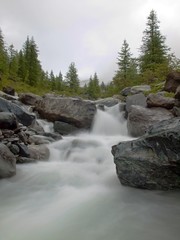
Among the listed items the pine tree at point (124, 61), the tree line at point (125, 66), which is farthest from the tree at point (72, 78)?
the pine tree at point (124, 61)

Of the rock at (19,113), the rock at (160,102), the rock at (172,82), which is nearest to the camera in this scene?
the rock at (19,113)

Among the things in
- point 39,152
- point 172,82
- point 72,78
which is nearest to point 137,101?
point 172,82

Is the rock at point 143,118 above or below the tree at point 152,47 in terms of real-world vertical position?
below

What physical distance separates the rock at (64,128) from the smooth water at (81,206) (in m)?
4.87

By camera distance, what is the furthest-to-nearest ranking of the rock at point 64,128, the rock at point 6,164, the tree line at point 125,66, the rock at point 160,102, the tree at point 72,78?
the tree at point 72,78
the tree line at point 125,66
the rock at point 64,128
the rock at point 160,102
the rock at point 6,164

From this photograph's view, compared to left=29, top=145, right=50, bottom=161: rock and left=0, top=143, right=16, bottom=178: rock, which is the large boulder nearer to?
left=29, top=145, right=50, bottom=161: rock

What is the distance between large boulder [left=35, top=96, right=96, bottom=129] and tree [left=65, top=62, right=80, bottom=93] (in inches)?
1958

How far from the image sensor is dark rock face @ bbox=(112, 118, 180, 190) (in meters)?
6.78

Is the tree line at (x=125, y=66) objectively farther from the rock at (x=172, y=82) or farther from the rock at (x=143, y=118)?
the rock at (x=143, y=118)

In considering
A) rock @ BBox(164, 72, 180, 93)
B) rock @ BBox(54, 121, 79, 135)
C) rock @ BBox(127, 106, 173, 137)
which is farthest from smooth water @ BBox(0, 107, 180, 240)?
rock @ BBox(164, 72, 180, 93)

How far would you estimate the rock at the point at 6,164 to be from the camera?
325 inches

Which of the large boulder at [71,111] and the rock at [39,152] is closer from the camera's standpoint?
the rock at [39,152]

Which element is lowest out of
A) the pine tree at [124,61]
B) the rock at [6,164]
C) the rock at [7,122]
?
the rock at [6,164]

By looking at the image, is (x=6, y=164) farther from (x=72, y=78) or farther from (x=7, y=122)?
(x=72, y=78)
